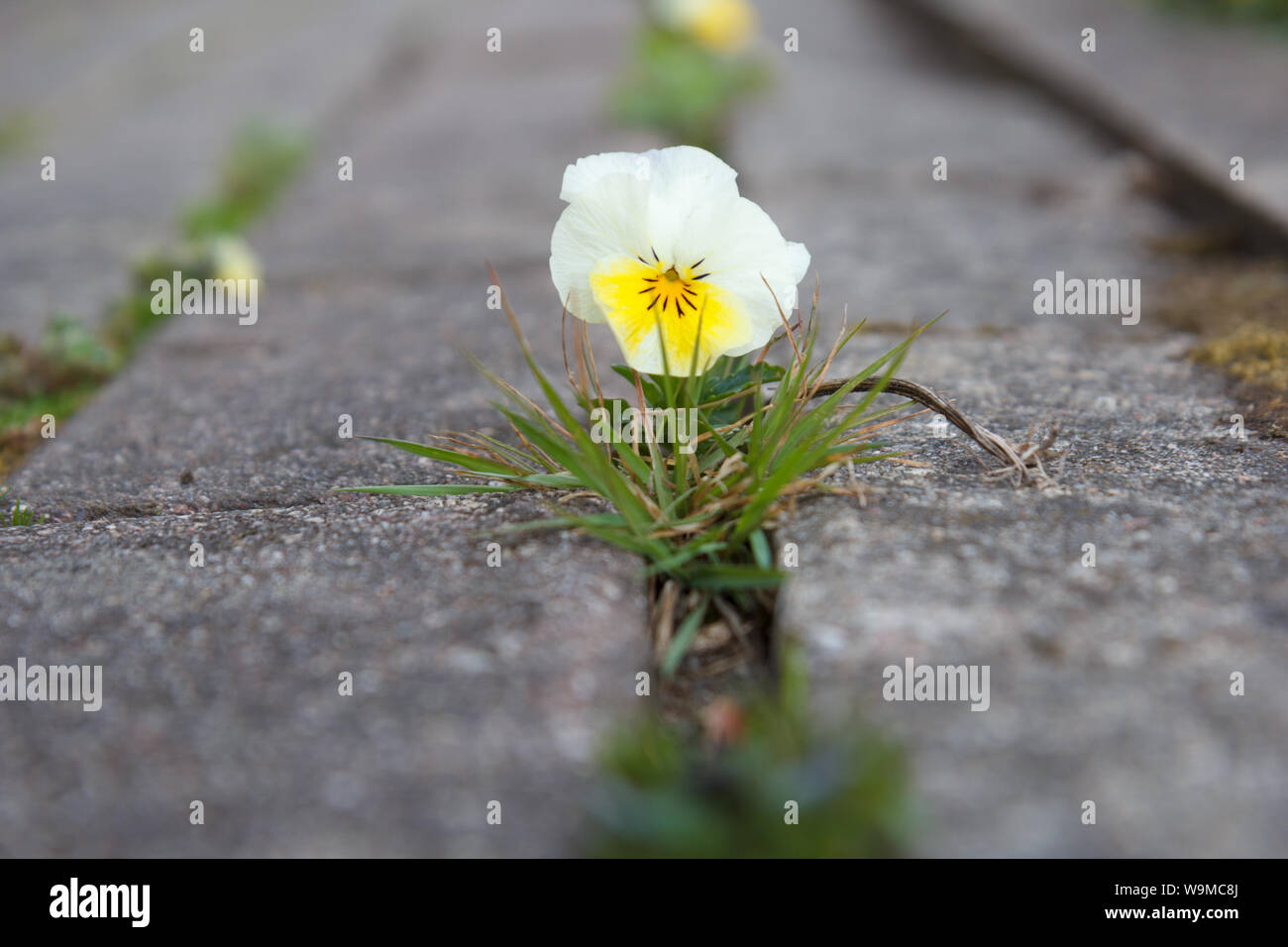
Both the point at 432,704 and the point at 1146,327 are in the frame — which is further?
the point at 1146,327

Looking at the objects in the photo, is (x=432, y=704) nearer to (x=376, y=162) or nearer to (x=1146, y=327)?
(x=1146, y=327)

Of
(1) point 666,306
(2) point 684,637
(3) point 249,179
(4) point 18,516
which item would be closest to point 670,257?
(1) point 666,306

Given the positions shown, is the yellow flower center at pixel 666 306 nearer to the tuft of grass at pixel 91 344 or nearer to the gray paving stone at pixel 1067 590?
the gray paving stone at pixel 1067 590

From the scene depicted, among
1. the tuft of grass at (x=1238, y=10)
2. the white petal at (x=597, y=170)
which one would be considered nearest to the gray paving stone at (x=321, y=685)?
the white petal at (x=597, y=170)

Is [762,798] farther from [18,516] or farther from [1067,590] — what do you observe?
[18,516]

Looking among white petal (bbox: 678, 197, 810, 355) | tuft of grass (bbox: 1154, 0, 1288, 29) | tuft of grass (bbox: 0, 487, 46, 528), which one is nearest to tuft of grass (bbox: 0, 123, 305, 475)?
tuft of grass (bbox: 0, 487, 46, 528)
